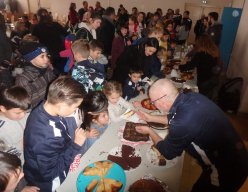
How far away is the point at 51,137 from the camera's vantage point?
5.69 ft

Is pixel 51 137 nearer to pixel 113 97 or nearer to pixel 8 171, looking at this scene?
pixel 8 171

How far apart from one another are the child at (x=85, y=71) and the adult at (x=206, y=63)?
7.10ft

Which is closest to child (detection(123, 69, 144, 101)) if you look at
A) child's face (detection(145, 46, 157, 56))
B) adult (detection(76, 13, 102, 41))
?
child's face (detection(145, 46, 157, 56))

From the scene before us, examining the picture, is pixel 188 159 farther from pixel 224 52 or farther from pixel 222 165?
pixel 224 52

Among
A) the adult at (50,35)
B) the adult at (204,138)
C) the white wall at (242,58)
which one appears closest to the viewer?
the adult at (204,138)

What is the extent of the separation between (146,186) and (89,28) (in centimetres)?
370

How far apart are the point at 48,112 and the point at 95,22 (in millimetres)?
3242

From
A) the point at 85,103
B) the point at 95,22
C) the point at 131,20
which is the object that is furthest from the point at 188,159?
the point at 131,20

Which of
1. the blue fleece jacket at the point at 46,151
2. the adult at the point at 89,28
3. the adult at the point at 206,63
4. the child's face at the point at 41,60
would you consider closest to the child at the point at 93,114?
the blue fleece jacket at the point at 46,151

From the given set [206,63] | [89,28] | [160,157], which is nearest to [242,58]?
[206,63]

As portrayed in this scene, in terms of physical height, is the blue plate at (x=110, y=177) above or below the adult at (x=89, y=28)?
below

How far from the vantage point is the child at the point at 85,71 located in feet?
9.30

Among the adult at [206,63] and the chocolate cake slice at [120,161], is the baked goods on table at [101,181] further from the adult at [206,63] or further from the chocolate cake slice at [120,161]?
the adult at [206,63]

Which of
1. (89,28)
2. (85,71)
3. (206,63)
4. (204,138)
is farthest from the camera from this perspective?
(89,28)
